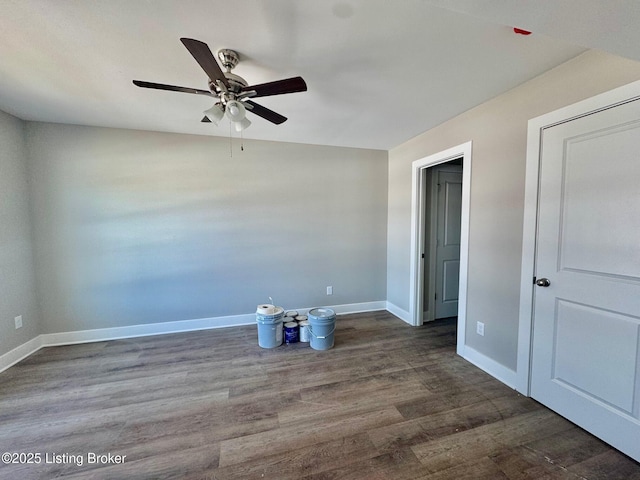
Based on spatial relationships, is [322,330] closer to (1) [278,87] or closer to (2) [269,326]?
(2) [269,326]

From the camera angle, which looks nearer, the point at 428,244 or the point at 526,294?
the point at 526,294

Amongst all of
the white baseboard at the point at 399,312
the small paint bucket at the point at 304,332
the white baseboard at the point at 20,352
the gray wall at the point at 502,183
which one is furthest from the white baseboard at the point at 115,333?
the gray wall at the point at 502,183

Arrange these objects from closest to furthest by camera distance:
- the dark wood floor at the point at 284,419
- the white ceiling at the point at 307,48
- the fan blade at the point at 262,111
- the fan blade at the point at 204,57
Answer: the white ceiling at the point at 307,48, the fan blade at the point at 204,57, the dark wood floor at the point at 284,419, the fan blade at the point at 262,111

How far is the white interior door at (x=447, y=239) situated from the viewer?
340cm

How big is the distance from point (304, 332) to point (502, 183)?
8.05 feet

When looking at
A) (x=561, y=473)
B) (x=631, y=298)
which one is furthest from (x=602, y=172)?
(x=561, y=473)

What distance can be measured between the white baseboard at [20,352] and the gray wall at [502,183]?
14.7 ft

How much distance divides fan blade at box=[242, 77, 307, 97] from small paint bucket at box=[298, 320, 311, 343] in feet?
7.59

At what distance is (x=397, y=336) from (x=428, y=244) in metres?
1.30

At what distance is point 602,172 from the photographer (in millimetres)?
1497

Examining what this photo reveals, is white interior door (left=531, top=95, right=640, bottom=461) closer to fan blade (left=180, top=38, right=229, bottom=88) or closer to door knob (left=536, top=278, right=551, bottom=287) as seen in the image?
door knob (left=536, top=278, right=551, bottom=287)

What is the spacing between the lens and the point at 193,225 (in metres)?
3.14

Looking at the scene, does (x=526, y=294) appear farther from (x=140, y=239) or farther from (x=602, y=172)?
(x=140, y=239)

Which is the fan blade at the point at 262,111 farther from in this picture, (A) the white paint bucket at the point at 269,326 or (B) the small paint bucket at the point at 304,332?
(B) the small paint bucket at the point at 304,332
